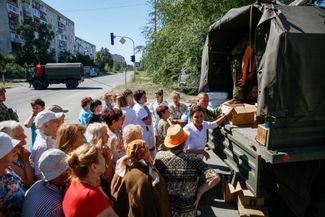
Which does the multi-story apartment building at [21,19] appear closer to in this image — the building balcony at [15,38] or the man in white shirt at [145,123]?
the building balcony at [15,38]

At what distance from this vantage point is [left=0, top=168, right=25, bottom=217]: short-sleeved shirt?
7.39 feet

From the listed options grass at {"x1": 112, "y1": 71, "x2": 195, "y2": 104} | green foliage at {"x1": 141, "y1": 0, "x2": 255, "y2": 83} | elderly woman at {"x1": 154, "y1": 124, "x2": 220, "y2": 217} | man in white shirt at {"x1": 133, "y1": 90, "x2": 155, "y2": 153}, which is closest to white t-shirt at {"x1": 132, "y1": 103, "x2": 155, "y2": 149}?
man in white shirt at {"x1": 133, "y1": 90, "x2": 155, "y2": 153}

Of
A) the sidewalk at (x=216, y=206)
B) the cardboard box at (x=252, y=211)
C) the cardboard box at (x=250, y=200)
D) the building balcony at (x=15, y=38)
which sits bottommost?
the sidewalk at (x=216, y=206)

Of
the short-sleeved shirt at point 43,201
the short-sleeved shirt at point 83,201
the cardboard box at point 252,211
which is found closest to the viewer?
the short-sleeved shirt at point 83,201

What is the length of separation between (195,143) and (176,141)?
1412 millimetres

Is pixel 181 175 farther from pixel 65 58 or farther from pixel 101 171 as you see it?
pixel 65 58

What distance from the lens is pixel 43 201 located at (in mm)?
2227

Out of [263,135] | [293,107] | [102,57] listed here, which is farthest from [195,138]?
[102,57]

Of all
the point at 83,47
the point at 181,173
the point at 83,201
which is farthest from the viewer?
the point at 83,47

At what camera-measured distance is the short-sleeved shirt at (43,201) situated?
2191mm

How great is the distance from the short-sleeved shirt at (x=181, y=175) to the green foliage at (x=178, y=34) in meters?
12.0

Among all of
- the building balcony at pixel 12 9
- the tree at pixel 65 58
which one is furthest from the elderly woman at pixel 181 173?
the tree at pixel 65 58

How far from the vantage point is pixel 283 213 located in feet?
13.9

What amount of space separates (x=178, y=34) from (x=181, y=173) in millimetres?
Result: 13618
